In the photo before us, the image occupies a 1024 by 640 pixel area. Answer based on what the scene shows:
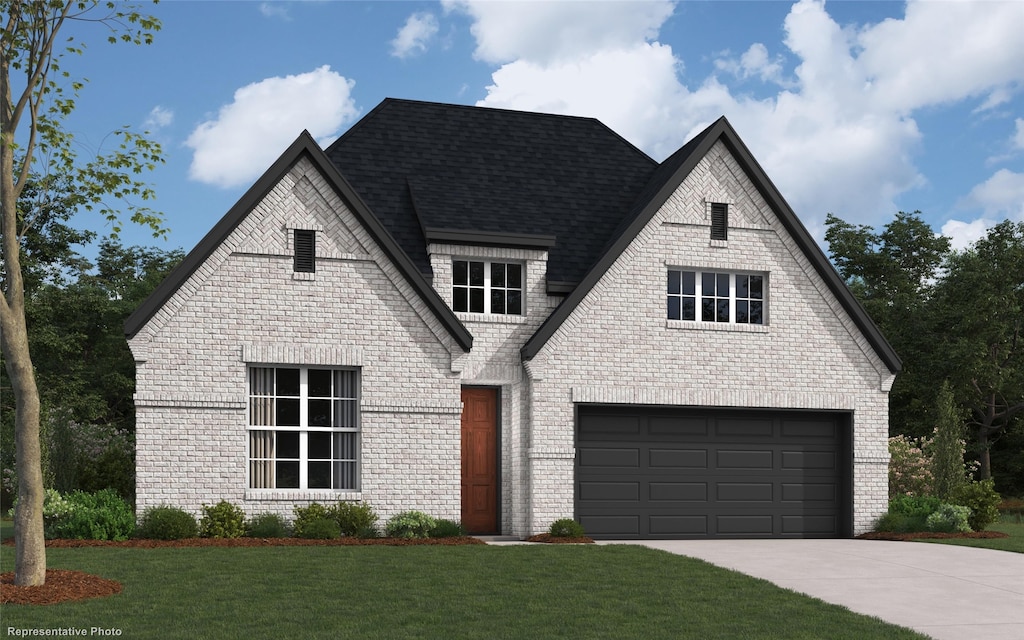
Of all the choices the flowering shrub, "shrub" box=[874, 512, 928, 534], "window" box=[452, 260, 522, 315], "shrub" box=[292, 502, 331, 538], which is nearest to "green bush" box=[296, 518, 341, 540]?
"shrub" box=[292, 502, 331, 538]

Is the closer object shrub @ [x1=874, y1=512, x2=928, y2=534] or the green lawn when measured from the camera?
the green lawn

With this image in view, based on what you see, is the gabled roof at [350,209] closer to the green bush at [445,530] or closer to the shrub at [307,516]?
the green bush at [445,530]

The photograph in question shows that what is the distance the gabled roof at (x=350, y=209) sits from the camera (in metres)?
18.8

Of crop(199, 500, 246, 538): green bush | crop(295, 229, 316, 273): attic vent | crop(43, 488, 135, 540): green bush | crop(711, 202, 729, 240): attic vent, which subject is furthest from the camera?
crop(711, 202, 729, 240): attic vent

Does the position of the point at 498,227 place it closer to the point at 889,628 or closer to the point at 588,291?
the point at 588,291

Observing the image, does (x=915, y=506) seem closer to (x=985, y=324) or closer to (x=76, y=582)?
(x=76, y=582)

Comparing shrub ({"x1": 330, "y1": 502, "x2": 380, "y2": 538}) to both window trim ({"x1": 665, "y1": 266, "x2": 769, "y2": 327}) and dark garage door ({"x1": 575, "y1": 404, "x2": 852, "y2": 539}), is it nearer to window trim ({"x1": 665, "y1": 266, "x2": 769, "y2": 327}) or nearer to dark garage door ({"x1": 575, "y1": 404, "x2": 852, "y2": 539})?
dark garage door ({"x1": 575, "y1": 404, "x2": 852, "y2": 539})

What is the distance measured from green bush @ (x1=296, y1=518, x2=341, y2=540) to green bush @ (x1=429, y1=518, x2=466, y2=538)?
5.48 ft

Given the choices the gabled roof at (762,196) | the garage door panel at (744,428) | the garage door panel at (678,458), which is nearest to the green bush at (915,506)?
the gabled roof at (762,196)

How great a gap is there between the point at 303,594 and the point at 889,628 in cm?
622

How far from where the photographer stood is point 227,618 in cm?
1096

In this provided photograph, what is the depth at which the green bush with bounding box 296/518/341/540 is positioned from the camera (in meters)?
18.1

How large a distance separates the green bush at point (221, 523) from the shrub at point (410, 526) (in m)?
2.48

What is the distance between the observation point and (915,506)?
2230 centimetres
